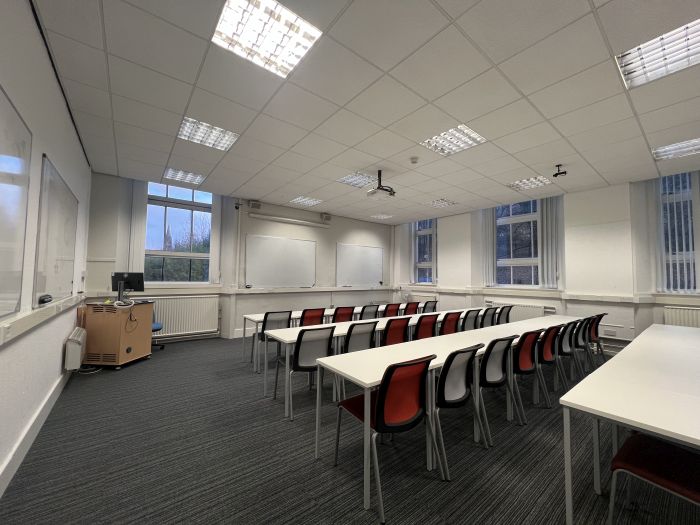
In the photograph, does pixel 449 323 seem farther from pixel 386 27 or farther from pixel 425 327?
pixel 386 27

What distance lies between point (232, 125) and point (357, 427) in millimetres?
3419

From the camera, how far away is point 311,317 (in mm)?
4223

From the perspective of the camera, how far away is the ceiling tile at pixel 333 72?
85.5 inches

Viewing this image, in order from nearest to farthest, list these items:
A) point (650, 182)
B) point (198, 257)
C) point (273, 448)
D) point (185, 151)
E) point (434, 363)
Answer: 1. point (434, 363)
2. point (273, 448)
3. point (185, 151)
4. point (650, 182)
5. point (198, 257)

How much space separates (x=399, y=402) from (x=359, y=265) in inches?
263

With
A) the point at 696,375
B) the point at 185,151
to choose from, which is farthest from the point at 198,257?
the point at 696,375

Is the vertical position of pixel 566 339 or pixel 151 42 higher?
pixel 151 42

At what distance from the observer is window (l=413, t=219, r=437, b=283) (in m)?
8.42

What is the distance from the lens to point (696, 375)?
1948 mm

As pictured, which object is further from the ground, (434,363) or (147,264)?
(147,264)

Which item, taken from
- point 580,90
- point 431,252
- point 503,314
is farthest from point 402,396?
point 431,252

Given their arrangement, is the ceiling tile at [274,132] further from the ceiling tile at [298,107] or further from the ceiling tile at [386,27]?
the ceiling tile at [386,27]

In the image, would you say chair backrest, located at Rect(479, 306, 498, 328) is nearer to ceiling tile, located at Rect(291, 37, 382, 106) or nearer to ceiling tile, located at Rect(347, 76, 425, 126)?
ceiling tile, located at Rect(347, 76, 425, 126)

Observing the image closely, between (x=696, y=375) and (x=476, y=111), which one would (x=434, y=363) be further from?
(x=476, y=111)
